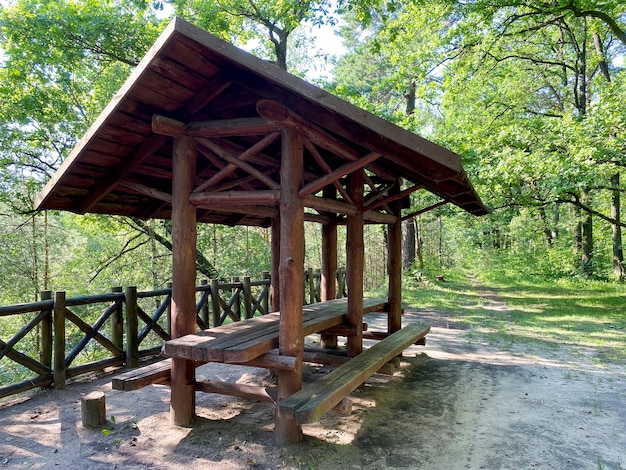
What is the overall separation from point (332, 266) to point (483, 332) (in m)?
4.31

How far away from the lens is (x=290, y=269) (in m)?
3.70

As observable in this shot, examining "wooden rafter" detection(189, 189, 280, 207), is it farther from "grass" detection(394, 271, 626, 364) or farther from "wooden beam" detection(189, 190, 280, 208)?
"grass" detection(394, 271, 626, 364)

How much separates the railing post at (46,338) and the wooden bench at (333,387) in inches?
143

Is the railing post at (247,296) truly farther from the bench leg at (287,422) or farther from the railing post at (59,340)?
the bench leg at (287,422)

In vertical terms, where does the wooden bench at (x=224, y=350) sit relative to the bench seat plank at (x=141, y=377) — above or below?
above

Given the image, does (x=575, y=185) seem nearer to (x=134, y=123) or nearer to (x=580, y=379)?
(x=580, y=379)

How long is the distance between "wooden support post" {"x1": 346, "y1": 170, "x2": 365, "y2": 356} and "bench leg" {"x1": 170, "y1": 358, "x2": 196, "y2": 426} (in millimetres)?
2111

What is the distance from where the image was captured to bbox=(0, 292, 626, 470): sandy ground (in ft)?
11.2

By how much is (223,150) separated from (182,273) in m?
1.38

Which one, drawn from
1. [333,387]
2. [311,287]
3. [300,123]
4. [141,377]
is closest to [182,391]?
[141,377]

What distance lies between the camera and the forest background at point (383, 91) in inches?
395

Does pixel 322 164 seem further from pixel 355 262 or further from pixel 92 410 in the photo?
pixel 92 410

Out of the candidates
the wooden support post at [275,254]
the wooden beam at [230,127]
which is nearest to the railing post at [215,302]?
the wooden support post at [275,254]

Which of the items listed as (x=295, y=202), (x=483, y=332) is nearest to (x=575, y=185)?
(x=483, y=332)
